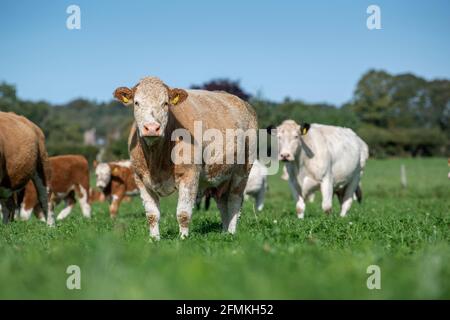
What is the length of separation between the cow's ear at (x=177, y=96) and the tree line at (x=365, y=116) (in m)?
34.1

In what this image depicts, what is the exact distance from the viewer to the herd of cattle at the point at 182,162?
304 inches

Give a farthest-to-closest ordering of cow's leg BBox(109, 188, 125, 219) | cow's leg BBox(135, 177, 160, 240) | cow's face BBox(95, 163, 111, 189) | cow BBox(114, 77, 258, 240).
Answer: cow's face BBox(95, 163, 111, 189) < cow's leg BBox(109, 188, 125, 219) < cow's leg BBox(135, 177, 160, 240) < cow BBox(114, 77, 258, 240)

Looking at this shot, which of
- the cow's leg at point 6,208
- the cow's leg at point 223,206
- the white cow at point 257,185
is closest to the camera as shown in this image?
the cow's leg at point 223,206

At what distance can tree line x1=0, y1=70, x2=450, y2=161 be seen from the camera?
200ft

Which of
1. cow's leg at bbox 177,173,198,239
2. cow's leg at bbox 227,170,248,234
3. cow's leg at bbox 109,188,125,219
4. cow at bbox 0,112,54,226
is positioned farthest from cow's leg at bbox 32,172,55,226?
cow's leg at bbox 109,188,125,219

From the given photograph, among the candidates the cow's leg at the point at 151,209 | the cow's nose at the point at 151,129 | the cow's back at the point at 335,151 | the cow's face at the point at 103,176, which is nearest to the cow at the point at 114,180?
the cow's face at the point at 103,176

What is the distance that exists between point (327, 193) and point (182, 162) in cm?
589

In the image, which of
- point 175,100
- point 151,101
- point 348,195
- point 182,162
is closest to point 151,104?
point 151,101

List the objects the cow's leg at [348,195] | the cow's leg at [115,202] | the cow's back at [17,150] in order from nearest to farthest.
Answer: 1. the cow's back at [17,150]
2. the cow's leg at [348,195]
3. the cow's leg at [115,202]

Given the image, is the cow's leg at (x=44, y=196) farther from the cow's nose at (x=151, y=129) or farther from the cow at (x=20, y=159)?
the cow's nose at (x=151, y=129)

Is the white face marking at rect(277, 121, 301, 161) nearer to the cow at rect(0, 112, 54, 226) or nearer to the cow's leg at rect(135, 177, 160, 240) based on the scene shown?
the cow at rect(0, 112, 54, 226)

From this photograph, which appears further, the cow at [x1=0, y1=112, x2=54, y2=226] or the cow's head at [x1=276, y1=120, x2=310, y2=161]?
the cow's head at [x1=276, y1=120, x2=310, y2=161]
